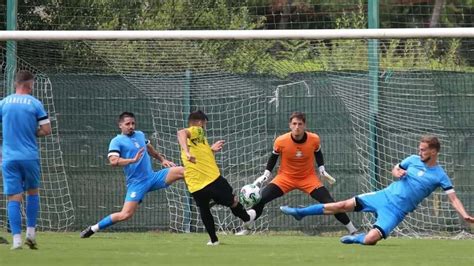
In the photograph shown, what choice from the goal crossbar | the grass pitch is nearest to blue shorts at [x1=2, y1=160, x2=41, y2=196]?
the grass pitch

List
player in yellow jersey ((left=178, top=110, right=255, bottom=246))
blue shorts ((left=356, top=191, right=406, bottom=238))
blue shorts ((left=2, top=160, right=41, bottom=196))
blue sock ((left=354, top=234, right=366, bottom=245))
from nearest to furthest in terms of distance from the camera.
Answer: blue shorts ((left=2, top=160, right=41, bottom=196)), blue shorts ((left=356, top=191, right=406, bottom=238)), blue sock ((left=354, top=234, right=366, bottom=245)), player in yellow jersey ((left=178, top=110, right=255, bottom=246))

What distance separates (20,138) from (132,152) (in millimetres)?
3013

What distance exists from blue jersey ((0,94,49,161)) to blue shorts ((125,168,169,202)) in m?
3.06

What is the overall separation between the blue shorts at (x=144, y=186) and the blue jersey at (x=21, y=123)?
306 cm

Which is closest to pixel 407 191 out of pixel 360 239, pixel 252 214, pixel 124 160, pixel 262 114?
pixel 360 239

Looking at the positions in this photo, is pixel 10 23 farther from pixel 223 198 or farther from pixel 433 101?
pixel 433 101

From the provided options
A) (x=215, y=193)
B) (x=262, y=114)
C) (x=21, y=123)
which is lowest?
(x=215, y=193)

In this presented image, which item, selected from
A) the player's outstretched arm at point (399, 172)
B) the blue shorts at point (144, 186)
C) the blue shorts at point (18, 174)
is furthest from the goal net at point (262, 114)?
the blue shorts at point (18, 174)

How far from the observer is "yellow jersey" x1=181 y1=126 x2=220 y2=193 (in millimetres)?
13781

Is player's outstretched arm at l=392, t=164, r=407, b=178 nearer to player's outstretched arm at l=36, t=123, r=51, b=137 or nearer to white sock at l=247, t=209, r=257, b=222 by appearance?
white sock at l=247, t=209, r=257, b=222

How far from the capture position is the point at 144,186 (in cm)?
1521

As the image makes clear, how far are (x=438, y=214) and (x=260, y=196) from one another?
3.82 meters

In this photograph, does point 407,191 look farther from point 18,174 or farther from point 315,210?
point 18,174

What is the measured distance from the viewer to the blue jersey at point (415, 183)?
42.5 ft
